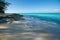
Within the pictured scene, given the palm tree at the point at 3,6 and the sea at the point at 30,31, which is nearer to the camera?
the sea at the point at 30,31

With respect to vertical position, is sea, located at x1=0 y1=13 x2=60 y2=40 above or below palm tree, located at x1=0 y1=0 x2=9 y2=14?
below

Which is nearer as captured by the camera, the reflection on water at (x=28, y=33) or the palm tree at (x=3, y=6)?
the reflection on water at (x=28, y=33)

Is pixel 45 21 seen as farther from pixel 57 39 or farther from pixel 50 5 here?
pixel 57 39

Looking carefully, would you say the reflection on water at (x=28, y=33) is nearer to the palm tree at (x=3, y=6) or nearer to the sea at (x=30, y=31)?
the sea at (x=30, y=31)

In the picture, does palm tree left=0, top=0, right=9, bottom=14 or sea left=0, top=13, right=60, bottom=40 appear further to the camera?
palm tree left=0, top=0, right=9, bottom=14

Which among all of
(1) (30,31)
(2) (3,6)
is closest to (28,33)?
(1) (30,31)

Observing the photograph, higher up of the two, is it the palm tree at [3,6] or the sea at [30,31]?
the palm tree at [3,6]

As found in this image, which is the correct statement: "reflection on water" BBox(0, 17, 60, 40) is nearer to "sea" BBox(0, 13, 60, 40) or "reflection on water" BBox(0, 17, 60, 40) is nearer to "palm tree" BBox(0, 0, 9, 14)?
"sea" BBox(0, 13, 60, 40)

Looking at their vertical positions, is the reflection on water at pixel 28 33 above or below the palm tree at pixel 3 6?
below

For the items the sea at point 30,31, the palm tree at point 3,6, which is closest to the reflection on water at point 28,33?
the sea at point 30,31

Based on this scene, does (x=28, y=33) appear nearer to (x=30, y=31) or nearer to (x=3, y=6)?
(x=30, y=31)

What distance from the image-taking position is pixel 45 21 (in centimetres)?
904

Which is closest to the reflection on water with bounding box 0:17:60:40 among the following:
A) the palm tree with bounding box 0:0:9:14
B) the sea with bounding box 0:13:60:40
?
the sea with bounding box 0:13:60:40

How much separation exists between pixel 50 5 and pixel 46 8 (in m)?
0.44
